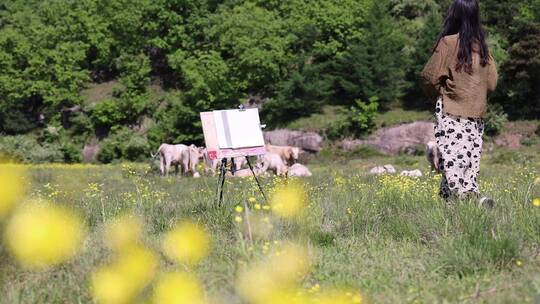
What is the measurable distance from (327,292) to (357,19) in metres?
44.2

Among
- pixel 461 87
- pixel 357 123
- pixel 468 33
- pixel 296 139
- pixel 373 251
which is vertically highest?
pixel 468 33

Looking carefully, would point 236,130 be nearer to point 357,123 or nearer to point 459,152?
point 459,152

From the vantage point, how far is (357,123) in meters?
37.8

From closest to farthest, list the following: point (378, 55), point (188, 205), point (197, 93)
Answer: point (188, 205) < point (378, 55) < point (197, 93)

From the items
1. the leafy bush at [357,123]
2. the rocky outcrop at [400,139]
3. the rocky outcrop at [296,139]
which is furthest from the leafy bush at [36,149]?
the rocky outcrop at [400,139]

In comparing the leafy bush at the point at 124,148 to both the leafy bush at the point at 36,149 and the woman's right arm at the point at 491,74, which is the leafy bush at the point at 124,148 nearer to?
the leafy bush at the point at 36,149

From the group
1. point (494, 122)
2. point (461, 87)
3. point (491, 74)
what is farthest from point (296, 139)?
point (461, 87)

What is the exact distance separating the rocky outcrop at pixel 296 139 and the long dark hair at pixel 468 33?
30.9 meters

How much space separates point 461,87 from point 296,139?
3224 cm

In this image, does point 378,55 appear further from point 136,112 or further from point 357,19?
point 136,112

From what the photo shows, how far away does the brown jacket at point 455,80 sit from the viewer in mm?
6535

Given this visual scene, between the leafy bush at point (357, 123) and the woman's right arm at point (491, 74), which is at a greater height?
the woman's right arm at point (491, 74)

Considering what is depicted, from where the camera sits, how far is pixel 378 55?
3938cm

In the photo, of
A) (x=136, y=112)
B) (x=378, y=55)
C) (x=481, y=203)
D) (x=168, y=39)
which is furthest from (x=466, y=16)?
(x=168, y=39)
